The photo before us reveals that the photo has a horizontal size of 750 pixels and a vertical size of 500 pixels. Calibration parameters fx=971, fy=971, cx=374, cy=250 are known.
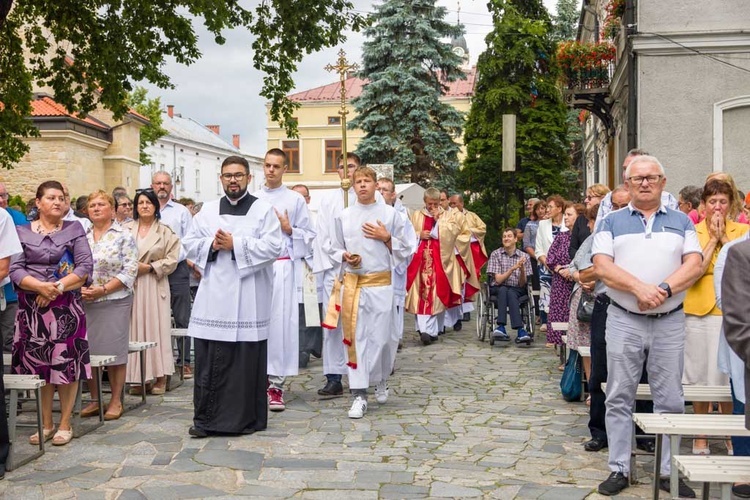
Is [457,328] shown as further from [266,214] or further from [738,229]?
[738,229]

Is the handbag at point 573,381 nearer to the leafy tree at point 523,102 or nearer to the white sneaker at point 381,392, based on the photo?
the white sneaker at point 381,392

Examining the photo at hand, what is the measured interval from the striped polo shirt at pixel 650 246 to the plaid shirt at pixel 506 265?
7.87 m

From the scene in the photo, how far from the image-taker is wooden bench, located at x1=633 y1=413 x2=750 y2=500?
5184 millimetres

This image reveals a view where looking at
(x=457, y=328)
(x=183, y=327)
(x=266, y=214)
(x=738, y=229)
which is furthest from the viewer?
(x=457, y=328)

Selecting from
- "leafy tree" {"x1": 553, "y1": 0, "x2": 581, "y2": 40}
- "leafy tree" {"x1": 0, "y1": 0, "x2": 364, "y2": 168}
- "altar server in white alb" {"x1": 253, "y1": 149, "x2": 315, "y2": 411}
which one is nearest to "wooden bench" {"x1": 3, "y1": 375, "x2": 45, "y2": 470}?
"altar server in white alb" {"x1": 253, "y1": 149, "x2": 315, "y2": 411}

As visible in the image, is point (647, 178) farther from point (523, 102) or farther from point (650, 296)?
point (523, 102)

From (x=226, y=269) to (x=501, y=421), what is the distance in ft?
8.67

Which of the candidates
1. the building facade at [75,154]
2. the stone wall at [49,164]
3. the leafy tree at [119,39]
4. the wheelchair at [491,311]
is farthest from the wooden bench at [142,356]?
the stone wall at [49,164]

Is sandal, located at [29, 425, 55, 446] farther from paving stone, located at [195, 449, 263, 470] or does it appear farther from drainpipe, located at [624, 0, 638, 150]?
drainpipe, located at [624, 0, 638, 150]

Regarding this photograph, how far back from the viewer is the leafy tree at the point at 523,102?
95.9 feet

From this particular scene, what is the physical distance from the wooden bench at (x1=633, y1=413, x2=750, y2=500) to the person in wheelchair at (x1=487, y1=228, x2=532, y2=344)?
8.00 m

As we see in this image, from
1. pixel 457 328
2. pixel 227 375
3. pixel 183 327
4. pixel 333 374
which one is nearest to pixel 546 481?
pixel 227 375

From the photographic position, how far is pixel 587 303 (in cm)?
808

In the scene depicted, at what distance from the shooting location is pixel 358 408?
8391 mm
